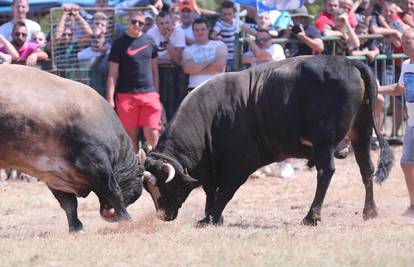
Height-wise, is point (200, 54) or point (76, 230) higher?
point (200, 54)

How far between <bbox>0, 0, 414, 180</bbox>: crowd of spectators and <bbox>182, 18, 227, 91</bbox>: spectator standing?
1 cm

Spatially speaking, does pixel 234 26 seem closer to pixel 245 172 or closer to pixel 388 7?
pixel 388 7

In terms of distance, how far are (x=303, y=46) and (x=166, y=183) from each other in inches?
172

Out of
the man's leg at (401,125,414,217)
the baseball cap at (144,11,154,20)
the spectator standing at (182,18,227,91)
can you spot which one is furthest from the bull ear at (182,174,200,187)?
the baseball cap at (144,11,154,20)

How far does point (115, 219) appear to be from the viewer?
9.43 m

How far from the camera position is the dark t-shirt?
12953 mm

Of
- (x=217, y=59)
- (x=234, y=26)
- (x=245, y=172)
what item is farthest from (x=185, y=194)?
(x=234, y=26)

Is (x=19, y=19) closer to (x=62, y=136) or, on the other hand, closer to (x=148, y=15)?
(x=148, y=15)

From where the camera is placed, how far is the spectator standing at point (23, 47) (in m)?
12.7

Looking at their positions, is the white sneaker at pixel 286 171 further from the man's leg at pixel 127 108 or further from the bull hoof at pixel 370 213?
the bull hoof at pixel 370 213

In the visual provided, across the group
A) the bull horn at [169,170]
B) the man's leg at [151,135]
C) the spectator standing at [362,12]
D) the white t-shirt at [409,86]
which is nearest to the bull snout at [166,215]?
the bull horn at [169,170]

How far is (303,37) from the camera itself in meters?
13.3

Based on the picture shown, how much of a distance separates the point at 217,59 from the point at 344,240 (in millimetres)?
5466

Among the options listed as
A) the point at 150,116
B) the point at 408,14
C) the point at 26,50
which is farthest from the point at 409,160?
the point at 408,14
